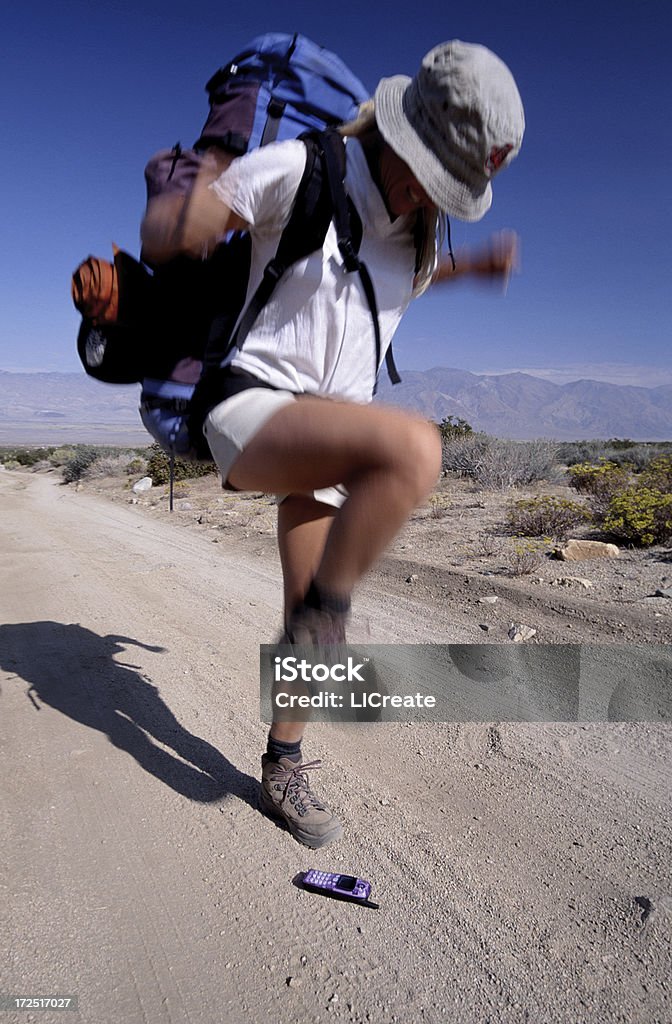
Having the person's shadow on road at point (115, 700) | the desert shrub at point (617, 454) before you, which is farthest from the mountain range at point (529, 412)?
the person's shadow on road at point (115, 700)

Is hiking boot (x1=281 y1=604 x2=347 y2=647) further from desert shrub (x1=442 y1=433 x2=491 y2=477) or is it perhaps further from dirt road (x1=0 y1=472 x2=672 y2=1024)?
desert shrub (x1=442 y1=433 x2=491 y2=477)

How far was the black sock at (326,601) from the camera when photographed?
141 cm

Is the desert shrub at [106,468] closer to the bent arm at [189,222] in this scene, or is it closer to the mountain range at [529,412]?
the bent arm at [189,222]

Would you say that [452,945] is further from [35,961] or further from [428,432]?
[428,432]

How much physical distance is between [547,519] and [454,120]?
5265mm

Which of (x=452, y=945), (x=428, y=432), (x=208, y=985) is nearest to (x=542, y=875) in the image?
(x=452, y=945)

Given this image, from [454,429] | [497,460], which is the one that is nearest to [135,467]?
[454,429]

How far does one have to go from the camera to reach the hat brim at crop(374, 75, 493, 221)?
4.69 ft

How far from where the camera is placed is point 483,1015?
1.36m

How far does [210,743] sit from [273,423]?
1551 mm

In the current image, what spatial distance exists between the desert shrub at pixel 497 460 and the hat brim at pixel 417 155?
8675 mm

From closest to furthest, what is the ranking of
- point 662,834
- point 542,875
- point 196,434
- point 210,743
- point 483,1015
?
point 483,1015 < point 196,434 < point 542,875 < point 662,834 < point 210,743

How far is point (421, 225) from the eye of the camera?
169 cm

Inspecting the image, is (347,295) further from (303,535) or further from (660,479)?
(660,479)
